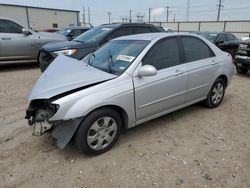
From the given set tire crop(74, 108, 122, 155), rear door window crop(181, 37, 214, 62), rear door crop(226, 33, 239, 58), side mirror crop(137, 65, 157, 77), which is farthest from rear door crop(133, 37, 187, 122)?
rear door crop(226, 33, 239, 58)

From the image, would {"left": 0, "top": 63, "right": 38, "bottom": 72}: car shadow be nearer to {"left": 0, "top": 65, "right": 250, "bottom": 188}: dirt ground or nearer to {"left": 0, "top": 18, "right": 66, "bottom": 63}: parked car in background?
{"left": 0, "top": 18, "right": 66, "bottom": 63}: parked car in background

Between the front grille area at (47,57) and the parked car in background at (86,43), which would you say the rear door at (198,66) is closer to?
the parked car in background at (86,43)

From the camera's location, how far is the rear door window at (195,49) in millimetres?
3992

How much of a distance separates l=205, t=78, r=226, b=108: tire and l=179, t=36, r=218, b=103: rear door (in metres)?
0.21

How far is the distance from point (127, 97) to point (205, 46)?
2.23m

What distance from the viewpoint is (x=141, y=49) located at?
3.46 metres

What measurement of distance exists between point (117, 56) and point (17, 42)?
582 cm

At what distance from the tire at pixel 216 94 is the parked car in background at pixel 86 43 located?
10.3 feet

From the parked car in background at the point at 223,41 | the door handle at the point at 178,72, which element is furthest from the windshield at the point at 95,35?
the parked car in background at the point at 223,41

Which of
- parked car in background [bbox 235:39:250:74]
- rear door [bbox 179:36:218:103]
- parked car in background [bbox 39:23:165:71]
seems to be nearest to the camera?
rear door [bbox 179:36:218:103]

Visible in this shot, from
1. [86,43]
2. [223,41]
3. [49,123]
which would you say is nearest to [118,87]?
[49,123]

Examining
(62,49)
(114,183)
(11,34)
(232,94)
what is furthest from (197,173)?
(11,34)

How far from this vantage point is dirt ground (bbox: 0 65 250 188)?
104 inches

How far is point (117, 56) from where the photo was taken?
11.8ft
